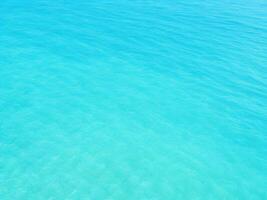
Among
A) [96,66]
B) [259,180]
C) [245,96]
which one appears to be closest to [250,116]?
[245,96]

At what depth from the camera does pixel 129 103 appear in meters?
8.64

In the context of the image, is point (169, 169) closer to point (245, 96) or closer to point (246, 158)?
point (246, 158)

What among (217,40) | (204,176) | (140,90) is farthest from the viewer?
(217,40)

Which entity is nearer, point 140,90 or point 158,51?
point 140,90

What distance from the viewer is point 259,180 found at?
689 centimetres

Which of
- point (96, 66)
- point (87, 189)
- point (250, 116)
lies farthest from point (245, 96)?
point (87, 189)

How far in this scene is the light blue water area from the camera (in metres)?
6.43

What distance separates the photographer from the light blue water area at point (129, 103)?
6.43 metres

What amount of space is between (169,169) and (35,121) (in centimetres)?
316

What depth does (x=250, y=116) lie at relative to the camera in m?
8.57

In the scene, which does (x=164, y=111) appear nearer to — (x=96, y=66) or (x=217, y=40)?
(x=96, y=66)

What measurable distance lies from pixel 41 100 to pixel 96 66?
7.22 feet

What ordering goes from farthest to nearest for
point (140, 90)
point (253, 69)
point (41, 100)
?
point (253, 69) → point (140, 90) → point (41, 100)

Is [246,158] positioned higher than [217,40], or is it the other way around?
[217,40]
